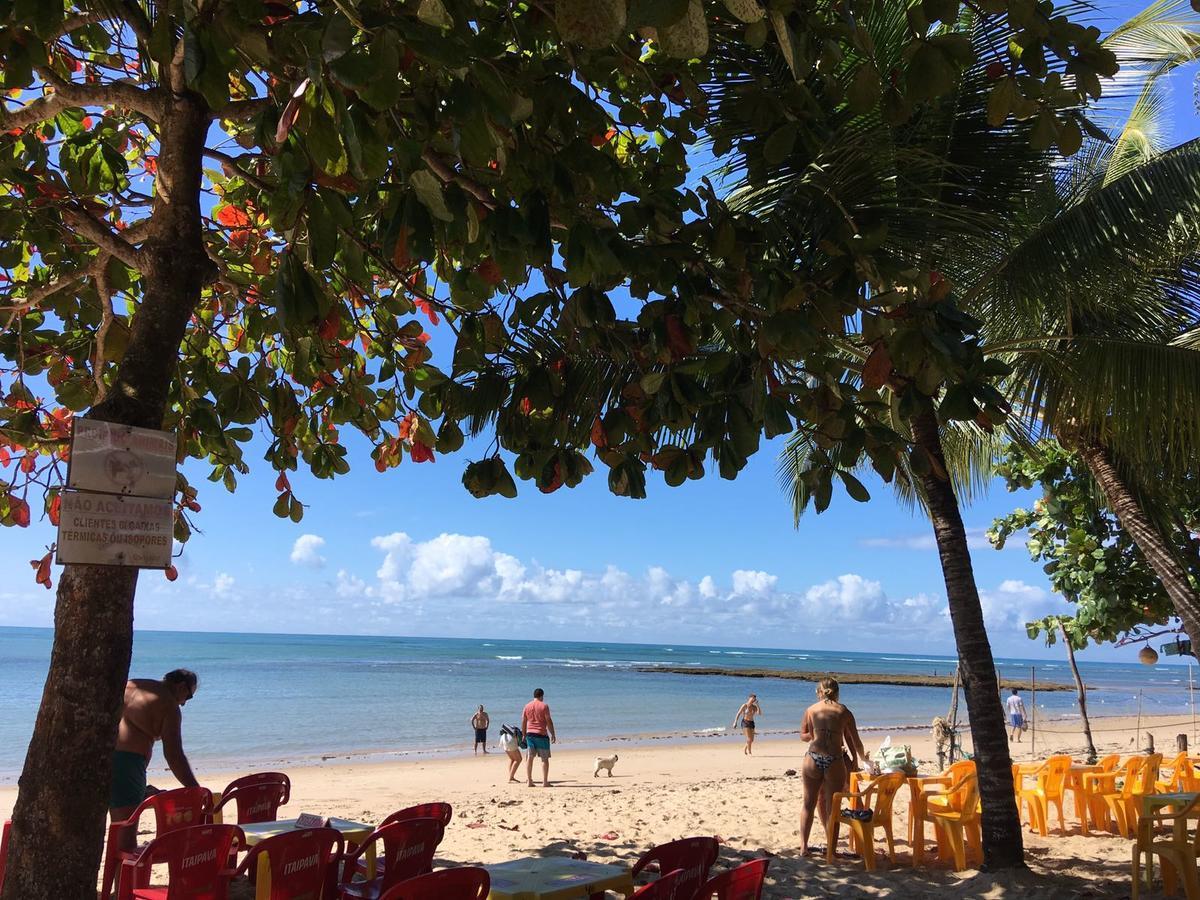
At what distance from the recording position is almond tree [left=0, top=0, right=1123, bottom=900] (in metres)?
1.89

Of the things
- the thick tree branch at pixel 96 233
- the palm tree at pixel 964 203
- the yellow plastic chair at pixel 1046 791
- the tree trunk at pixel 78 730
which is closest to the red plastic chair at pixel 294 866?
the tree trunk at pixel 78 730

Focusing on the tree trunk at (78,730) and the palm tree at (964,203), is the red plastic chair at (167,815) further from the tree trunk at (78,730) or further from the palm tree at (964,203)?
the palm tree at (964,203)

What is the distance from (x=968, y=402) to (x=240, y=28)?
6.30 feet

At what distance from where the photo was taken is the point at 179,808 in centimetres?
550

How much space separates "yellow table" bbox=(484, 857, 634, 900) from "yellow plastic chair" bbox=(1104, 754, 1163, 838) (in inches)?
205

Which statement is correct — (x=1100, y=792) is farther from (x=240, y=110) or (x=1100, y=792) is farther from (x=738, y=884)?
(x=240, y=110)

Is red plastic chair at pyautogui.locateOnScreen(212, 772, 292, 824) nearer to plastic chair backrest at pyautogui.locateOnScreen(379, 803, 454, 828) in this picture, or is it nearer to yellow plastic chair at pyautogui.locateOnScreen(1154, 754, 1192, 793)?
plastic chair backrest at pyautogui.locateOnScreen(379, 803, 454, 828)

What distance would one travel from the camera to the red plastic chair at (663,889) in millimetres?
3486

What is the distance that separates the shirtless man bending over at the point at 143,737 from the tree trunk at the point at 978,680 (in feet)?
15.5

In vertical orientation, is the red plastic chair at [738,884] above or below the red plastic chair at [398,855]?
above

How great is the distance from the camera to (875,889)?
6203 mm

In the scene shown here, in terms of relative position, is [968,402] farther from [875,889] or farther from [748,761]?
[748,761]

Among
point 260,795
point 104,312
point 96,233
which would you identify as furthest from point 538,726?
point 96,233

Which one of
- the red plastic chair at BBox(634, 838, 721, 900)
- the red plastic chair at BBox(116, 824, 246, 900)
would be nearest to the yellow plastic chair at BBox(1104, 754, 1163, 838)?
the red plastic chair at BBox(634, 838, 721, 900)
